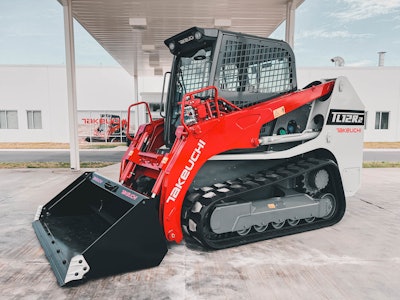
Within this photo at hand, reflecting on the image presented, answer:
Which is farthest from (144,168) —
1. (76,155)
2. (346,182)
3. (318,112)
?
(76,155)

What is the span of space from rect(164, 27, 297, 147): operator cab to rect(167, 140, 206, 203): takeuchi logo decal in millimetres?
844

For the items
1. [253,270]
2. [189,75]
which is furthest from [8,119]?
[253,270]

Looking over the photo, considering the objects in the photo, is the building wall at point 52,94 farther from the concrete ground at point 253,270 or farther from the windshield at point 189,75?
the concrete ground at point 253,270

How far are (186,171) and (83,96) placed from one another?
19787 mm

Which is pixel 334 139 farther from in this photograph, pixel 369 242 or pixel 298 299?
pixel 298 299

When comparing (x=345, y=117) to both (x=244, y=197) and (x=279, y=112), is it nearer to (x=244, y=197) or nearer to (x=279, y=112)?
(x=279, y=112)

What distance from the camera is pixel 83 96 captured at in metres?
21.3

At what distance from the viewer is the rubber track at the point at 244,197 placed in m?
3.53

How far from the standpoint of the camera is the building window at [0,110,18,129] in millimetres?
21125

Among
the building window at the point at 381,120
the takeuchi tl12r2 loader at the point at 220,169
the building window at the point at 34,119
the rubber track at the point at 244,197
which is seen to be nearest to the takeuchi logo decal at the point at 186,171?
the takeuchi tl12r2 loader at the point at 220,169

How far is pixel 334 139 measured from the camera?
4543 millimetres

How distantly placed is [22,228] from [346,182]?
185 inches

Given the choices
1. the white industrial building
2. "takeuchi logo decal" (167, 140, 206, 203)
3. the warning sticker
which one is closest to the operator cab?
the warning sticker

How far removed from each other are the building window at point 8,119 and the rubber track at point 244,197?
21.5 meters
